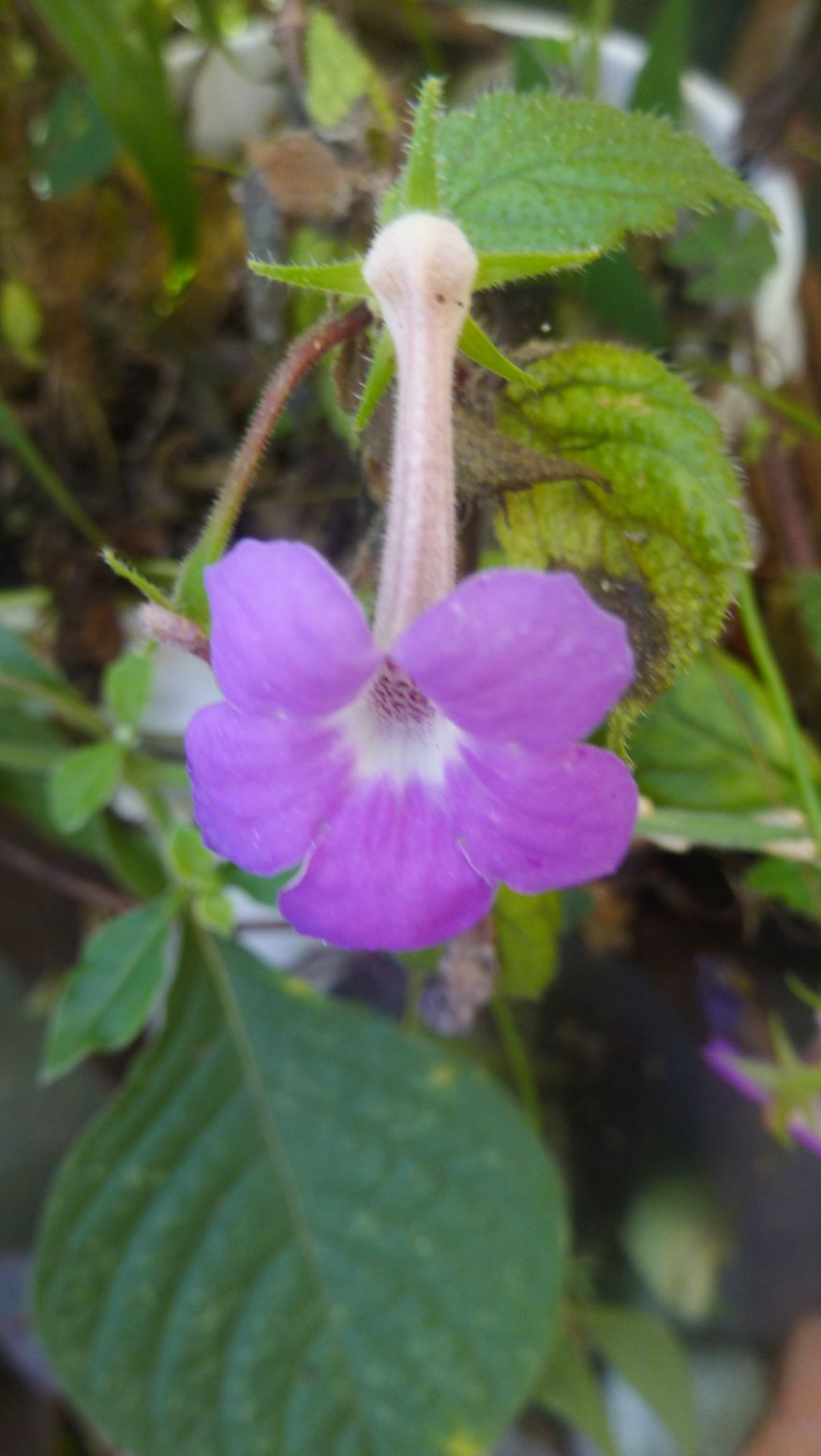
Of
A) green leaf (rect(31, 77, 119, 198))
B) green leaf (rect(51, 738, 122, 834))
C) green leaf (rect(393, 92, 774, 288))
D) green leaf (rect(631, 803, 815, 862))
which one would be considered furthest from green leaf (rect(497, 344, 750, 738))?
green leaf (rect(31, 77, 119, 198))

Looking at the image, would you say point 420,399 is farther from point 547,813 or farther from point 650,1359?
point 650,1359

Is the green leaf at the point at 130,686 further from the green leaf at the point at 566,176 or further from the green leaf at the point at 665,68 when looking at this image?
the green leaf at the point at 665,68

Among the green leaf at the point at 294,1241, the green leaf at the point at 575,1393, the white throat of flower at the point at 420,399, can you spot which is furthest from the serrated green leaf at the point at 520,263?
the green leaf at the point at 575,1393

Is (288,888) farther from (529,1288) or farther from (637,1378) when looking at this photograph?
(637,1378)

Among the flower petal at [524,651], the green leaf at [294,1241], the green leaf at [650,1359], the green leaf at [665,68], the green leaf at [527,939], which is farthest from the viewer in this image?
the green leaf at [650,1359]

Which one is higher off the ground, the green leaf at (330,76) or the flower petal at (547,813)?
the green leaf at (330,76)

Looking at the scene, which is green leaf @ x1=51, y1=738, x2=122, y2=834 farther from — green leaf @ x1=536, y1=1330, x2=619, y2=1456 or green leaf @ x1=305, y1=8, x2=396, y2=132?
green leaf @ x1=536, y1=1330, x2=619, y2=1456

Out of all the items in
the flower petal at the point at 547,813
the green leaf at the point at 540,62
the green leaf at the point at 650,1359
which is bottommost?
the green leaf at the point at 650,1359
